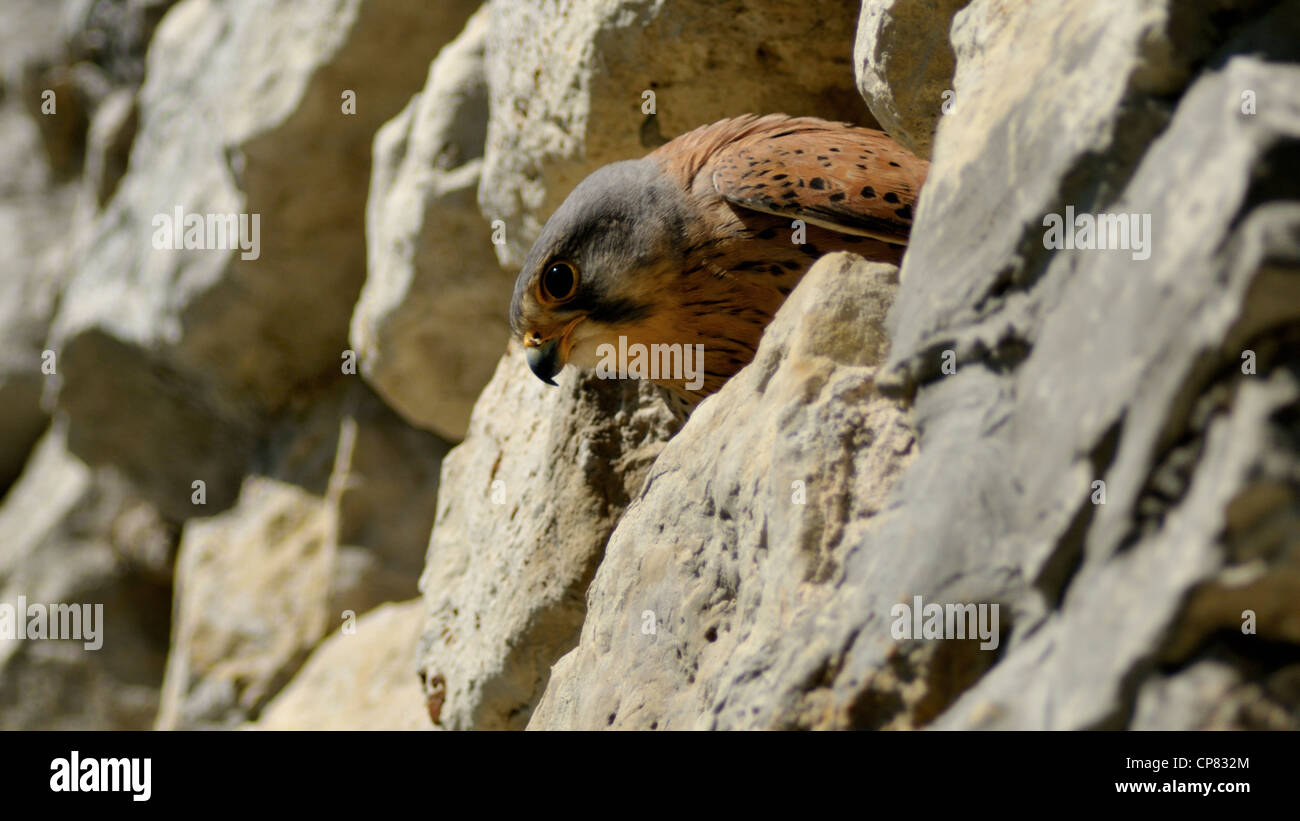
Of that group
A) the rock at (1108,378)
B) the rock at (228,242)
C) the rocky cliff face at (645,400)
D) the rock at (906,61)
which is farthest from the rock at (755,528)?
the rock at (228,242)

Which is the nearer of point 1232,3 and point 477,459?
point 1232,3

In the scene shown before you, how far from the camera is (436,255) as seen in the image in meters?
4.67

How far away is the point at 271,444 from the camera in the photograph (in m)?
6.86

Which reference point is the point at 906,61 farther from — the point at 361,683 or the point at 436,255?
the point at 361,683

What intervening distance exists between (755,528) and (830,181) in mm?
1007

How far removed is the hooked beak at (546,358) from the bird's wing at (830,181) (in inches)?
25.4

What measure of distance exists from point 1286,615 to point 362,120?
5.34m

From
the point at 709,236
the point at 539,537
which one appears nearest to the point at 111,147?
the point at 539,537

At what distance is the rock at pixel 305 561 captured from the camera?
19.6ft

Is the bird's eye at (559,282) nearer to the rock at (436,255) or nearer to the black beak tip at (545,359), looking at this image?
the black beak tip at (545,359)
